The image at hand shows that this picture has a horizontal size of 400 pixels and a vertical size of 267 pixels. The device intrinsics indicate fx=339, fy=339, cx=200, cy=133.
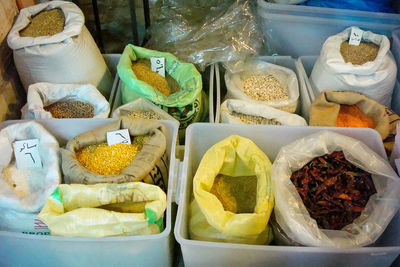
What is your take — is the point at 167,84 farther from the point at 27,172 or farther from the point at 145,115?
the point at 27,172

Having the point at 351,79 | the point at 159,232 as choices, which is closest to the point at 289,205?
the point at 159,232

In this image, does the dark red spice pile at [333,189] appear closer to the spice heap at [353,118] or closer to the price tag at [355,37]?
the spice heap at [353,118]

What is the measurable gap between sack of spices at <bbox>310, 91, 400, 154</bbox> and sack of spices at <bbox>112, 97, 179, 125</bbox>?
1.71ft

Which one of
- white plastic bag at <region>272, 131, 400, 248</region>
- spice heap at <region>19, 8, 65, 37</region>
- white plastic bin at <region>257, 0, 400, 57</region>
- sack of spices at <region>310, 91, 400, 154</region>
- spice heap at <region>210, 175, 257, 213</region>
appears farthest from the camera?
white plastic bin at <region>257, 0, 400, 57</region>

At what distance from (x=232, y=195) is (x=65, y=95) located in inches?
28.0

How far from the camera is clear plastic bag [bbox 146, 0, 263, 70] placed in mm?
1437

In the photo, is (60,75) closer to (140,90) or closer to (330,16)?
(140,90)

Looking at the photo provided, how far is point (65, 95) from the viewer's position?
4.08ft

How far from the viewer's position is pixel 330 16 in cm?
143

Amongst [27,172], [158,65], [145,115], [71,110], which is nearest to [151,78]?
[158,65]

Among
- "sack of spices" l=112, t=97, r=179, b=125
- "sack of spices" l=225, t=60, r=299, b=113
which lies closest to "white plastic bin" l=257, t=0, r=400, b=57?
"sack of spices" l=225, t=60, r=299, b=113

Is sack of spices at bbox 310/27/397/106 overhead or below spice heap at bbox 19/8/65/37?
below

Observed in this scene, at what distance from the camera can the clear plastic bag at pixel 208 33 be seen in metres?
1.44

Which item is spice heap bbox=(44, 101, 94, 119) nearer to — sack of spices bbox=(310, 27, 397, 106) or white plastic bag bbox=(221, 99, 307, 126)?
white plastic bag bbox=(221, 99, 307, 126)
